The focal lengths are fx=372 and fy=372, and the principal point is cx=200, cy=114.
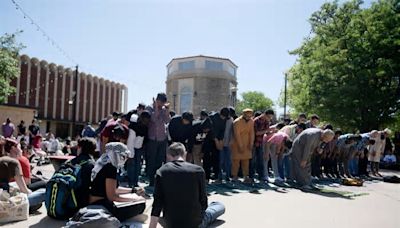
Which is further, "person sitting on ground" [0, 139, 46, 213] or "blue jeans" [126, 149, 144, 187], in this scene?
"blue jeans" [126, 149, 144, 187]

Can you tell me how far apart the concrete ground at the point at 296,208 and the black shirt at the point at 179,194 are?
1.15 metres

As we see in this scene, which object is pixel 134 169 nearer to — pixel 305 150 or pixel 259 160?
pixel 259 160

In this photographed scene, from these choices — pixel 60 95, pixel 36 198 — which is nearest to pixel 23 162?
pixel 36 198

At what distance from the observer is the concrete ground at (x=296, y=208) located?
5750 millimetres

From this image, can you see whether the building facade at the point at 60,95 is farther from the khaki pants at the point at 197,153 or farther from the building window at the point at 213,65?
the khaki pants at the point at 197,153

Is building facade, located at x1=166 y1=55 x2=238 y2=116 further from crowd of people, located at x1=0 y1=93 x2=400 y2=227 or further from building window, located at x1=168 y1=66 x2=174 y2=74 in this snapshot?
crowd of people, located at x1=0 y1=93 x2=400 y2=227

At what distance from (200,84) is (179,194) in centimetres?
5257

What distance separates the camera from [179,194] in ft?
13.1

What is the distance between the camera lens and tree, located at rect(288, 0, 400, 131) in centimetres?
2181

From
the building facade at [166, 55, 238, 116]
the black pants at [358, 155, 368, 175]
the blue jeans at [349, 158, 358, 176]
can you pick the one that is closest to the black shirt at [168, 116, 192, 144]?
the blue jeans at [349, 158, 358, 176]

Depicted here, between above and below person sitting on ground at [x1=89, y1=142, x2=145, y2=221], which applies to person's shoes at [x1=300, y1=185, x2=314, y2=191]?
→ below

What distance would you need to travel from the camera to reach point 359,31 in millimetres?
23453

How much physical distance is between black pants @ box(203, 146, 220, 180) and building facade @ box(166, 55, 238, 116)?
Result: 4580 cm

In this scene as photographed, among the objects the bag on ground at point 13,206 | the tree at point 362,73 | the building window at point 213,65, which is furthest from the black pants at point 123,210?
the building window at point 213,65
